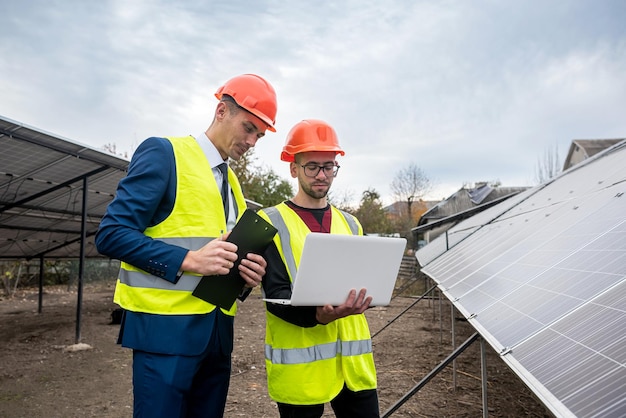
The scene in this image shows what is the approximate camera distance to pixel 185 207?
2021 millimetres

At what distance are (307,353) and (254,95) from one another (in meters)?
1.38

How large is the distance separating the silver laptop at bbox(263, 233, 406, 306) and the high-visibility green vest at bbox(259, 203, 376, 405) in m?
0.29

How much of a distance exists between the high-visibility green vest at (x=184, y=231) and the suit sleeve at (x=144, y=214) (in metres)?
0.04

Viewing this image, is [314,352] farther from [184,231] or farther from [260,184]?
[260,184]

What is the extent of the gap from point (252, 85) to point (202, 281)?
3.38 feet

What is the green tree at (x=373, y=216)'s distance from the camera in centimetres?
3347

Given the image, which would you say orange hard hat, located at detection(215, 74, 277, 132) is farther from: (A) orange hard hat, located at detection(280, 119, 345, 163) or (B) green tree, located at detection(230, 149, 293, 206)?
(B) green tree, located at detection(230, 149, 293, 206)

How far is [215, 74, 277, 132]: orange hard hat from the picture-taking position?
2.25m

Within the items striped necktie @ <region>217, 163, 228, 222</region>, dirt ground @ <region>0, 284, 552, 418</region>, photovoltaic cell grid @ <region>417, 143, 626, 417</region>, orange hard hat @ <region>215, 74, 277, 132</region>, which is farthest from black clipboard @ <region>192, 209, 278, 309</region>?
dirt ground @ <region>0, 284, 552, 418</region>

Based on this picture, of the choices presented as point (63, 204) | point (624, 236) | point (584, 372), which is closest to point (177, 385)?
point (584, 372)

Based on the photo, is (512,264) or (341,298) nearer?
(341,298)

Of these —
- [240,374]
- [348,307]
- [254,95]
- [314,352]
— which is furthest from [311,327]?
[240,374]

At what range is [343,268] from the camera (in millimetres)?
2072

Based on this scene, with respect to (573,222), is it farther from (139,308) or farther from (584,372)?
(139,308)
